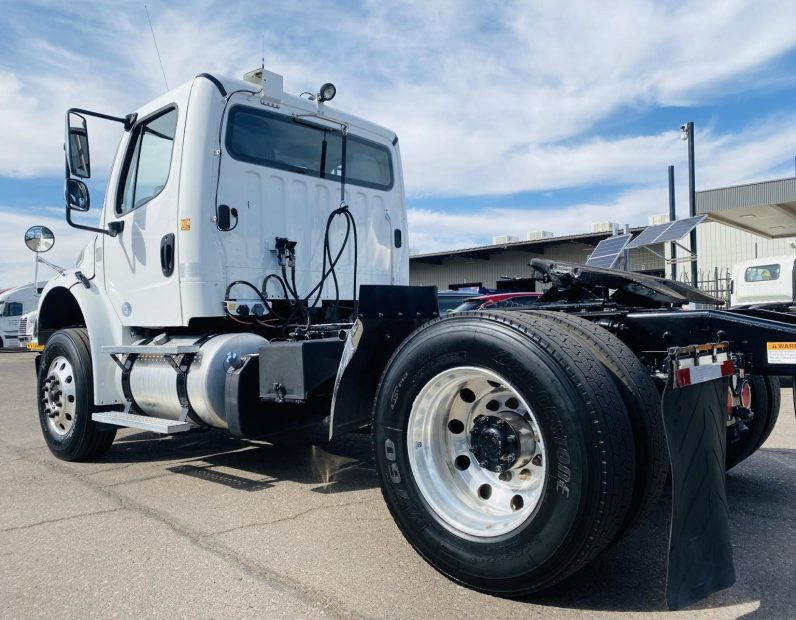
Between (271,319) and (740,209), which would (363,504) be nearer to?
(271,319)

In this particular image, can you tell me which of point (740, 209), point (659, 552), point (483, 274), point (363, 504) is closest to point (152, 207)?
point (363, 504)

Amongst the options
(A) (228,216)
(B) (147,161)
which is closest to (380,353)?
(A) (228,216)

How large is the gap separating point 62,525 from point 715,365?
3.61 m

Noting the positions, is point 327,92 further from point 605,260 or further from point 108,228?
point 605,260

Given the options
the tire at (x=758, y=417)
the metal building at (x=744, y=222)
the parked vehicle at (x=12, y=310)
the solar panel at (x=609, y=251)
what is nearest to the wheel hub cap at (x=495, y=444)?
the tire at (x=758, y=417)

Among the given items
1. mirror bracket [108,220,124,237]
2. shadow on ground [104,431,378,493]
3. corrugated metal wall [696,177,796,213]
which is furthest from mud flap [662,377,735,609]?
corrugated metal wall [696,177,796,213]

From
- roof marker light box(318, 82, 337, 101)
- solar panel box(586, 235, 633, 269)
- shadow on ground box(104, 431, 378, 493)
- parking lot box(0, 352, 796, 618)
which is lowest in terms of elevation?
shadow on ground box(104, 431, 378, 493)

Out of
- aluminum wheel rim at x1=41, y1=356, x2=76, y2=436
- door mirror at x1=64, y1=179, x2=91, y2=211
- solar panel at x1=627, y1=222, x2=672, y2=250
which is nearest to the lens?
door mirror at x1=64, y1=179, x2=91, y2=211

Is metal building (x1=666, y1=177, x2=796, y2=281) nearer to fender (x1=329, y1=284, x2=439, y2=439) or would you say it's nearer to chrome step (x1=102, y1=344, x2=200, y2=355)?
fender (x1=329, y1=284, x2=439, y2=439)

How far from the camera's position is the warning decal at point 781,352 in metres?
2.75

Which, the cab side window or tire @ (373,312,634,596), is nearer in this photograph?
tire @ (373,312,634,596)

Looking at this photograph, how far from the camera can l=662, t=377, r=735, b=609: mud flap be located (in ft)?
7.88

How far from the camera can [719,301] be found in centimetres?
378

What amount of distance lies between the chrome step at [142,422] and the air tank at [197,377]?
0.12 meters
